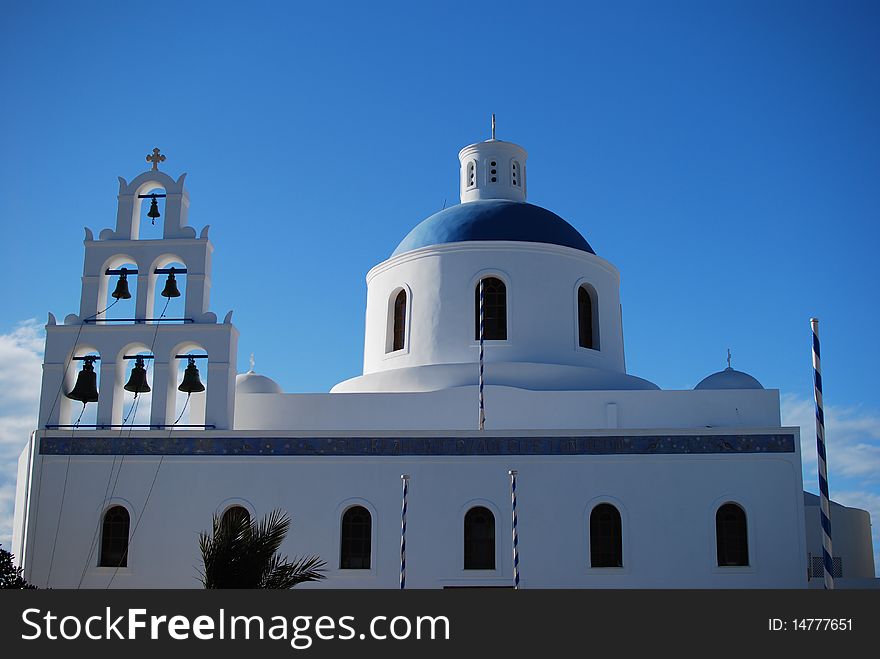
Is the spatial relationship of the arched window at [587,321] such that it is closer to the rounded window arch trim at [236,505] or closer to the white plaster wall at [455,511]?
the white plaster wall at [455,511]

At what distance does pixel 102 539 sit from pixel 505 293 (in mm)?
9024

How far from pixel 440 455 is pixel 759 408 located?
6.53 m

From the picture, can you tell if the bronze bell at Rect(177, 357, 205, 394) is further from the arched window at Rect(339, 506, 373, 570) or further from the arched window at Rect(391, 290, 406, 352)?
the arched window at Rect(391, 290, 406, 352)

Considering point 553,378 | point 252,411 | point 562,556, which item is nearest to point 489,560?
point 562,556

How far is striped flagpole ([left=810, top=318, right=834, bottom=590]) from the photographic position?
558 inches

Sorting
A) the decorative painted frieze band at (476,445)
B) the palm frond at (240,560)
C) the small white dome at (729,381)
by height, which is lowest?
the palm frond at (240,560)

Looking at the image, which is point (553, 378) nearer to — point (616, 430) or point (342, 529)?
point (616, 430)

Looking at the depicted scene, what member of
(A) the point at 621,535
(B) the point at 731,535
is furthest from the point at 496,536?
(B) the point at 731,535

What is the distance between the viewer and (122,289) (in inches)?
760

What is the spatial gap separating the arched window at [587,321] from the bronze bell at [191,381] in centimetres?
784

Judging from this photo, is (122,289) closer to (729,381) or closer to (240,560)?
(240,560)

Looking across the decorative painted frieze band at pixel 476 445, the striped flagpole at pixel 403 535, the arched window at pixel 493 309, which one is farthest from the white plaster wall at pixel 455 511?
the arched window at pixel 493 309

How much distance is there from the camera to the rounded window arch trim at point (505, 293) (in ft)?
70.9

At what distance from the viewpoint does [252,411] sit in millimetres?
21266
